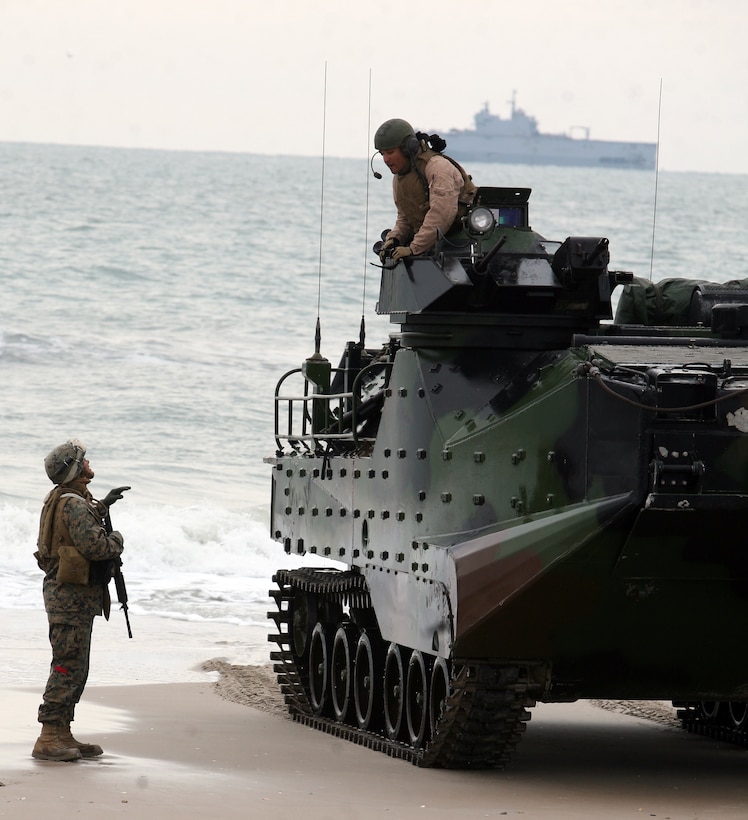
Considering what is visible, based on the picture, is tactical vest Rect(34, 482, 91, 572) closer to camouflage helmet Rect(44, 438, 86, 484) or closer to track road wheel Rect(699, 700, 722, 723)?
camouflage helmet Rect(44, 438, 86, 484)

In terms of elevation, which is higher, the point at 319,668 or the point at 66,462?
the point at 66,462

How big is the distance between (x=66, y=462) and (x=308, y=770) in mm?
2080

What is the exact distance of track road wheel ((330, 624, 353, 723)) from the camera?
1298 centimetres

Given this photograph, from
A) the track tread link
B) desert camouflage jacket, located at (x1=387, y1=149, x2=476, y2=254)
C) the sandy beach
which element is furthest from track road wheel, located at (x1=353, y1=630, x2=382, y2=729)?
desert camouflage jacket, located at (x1=387, y1=149, x2=476, y2=254)

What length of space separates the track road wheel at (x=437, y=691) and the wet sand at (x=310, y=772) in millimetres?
320

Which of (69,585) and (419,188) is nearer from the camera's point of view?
(69,585)

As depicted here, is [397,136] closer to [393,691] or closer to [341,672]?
[393,691]

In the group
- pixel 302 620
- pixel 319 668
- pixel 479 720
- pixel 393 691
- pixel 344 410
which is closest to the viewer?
pixel 479 720

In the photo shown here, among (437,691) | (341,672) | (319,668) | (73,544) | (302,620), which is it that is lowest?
(319,668)

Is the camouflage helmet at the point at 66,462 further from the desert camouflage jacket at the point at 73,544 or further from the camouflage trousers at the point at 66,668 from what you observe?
the camouflage trousers at the point at 66,668

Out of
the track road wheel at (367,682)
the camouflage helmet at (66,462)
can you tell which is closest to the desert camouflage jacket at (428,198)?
the camouflage helmet at (66,462)

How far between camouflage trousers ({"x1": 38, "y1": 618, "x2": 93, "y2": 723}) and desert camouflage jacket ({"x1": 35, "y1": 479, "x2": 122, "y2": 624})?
57mm

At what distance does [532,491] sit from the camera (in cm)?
988

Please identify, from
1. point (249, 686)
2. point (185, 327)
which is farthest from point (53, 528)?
point (185, 327)
